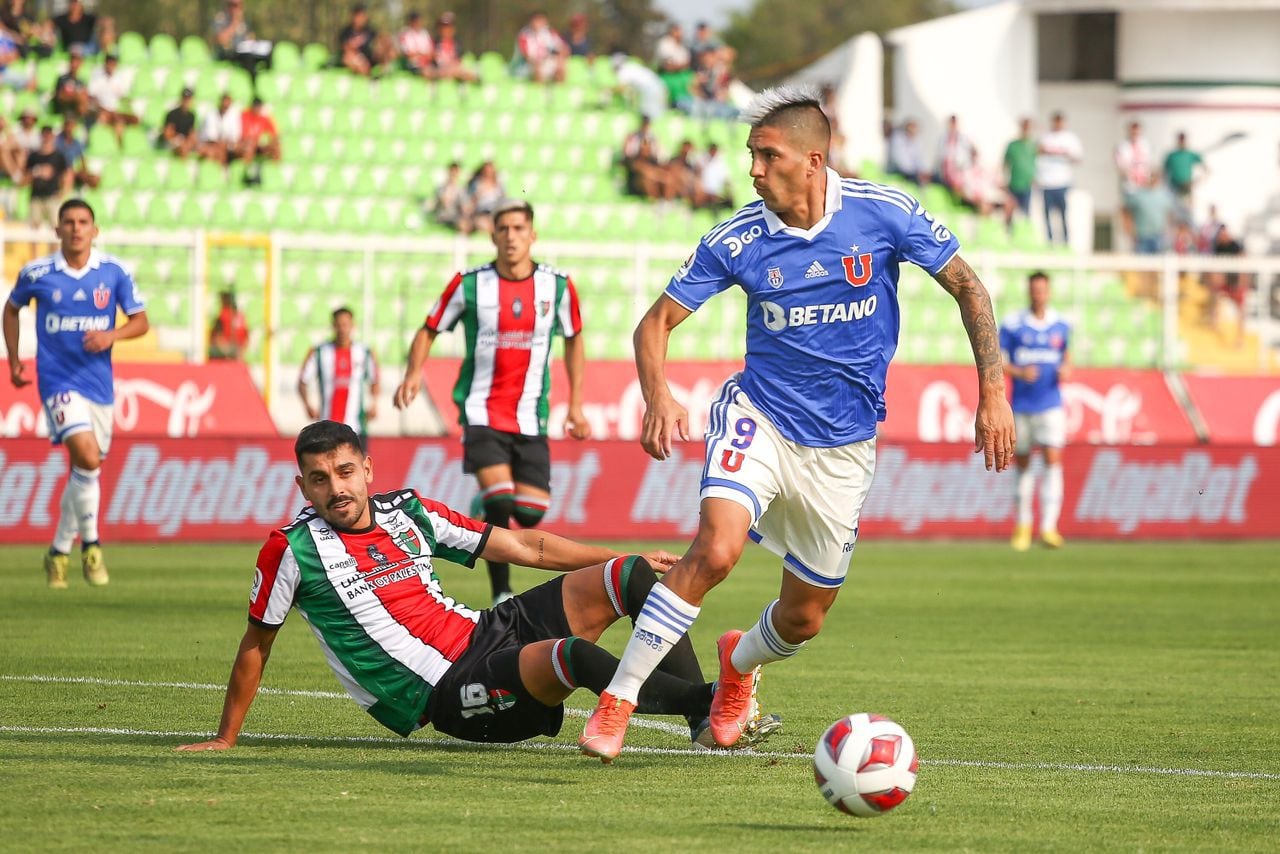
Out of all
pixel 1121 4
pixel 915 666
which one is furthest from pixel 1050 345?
pixel 1121 4

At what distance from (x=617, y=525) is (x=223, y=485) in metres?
3.69

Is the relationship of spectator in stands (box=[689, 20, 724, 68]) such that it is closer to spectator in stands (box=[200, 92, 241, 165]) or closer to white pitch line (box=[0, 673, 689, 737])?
spectator in stands (box=[200, 92, 241, 165])

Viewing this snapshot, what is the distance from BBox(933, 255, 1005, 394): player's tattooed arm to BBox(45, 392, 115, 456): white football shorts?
7.35m

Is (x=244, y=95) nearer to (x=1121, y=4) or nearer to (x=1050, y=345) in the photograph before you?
(x=1050, y=345)

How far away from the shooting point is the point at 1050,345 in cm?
1886

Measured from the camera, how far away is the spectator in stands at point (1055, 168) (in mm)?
28125

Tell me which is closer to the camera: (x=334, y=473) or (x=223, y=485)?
(x=334, y=473)

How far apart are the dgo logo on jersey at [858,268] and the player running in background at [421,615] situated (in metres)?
1.15

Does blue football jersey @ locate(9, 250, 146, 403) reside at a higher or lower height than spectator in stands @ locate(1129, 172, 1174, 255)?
lower

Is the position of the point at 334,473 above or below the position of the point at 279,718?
above

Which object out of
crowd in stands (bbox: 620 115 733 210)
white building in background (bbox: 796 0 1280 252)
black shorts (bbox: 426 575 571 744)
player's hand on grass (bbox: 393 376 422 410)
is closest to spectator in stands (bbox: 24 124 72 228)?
crowd in stands (bbox: 620 115 733 210)

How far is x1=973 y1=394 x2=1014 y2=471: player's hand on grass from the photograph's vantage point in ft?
21.9

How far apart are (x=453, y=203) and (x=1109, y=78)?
17.4 m

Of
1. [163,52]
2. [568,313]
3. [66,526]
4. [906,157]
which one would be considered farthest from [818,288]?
[906,157]
